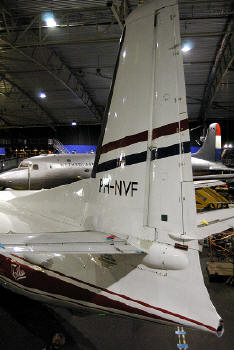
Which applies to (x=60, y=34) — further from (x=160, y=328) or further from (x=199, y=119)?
(x=199, y=119)

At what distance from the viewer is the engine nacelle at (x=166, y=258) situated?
128 inches

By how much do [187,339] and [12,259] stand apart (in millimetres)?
4032

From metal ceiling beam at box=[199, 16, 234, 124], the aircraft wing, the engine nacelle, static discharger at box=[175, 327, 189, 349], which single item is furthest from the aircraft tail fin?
the aircraft wing

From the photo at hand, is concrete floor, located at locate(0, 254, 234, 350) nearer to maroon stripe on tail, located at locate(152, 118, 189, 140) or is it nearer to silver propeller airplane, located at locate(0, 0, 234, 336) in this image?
silver propeller airplane, located at locate(0, 0, 234, 336)

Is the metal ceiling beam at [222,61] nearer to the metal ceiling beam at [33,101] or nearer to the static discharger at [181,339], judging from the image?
the static discharger at [181,339]

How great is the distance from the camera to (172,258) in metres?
3.26

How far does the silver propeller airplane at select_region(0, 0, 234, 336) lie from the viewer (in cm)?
335

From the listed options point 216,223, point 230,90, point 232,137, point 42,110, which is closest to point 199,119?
point 232,137

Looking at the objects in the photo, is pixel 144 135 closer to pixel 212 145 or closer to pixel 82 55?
pixel 82 55

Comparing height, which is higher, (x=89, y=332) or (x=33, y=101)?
(x=33, y=101)

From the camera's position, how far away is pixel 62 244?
119 inches

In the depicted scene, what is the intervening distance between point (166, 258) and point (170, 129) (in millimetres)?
1735

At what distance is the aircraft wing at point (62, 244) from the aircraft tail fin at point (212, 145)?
68.4 ft

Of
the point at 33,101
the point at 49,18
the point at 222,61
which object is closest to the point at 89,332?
the point at 49,18
